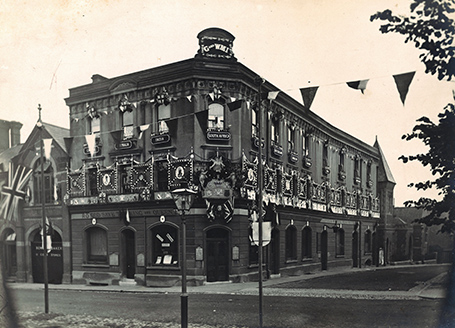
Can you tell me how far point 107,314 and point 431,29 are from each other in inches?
427

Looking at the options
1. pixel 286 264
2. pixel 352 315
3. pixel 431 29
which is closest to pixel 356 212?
pixel 286 264

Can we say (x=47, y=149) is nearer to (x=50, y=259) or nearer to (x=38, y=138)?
(x=38, y=138)

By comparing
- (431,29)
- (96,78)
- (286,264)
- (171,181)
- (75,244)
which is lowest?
(286,264)

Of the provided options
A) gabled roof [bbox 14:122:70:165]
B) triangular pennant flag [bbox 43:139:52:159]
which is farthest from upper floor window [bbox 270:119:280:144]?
triangular pennant flag [bbox 43:139:52:159]

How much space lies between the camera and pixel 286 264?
2127cm

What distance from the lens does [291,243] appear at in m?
22.2

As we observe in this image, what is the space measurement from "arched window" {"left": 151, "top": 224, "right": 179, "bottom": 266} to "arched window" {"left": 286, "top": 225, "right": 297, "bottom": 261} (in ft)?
22.5

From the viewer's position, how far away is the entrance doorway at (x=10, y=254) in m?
15.7

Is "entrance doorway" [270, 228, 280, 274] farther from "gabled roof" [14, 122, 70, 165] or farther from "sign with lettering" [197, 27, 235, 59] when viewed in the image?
"gabled roof" [14, 122, 70, 165]

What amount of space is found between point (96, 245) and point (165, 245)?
122 inches

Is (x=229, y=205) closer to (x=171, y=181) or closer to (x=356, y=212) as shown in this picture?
(x=171, y=181)

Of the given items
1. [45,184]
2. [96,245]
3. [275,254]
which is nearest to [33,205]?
[45,184]

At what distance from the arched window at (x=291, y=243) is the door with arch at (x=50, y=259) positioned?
1134 cm

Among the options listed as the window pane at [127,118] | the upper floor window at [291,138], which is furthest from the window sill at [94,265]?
the upper floor window at [291,138]
